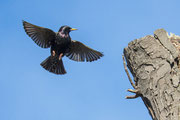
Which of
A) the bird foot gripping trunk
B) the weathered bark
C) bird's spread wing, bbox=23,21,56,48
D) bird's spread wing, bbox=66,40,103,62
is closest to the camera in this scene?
the weathered bark

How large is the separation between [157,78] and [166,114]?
1.74ft

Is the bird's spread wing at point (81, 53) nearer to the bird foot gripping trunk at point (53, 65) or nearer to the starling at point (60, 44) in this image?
the starling at point (60, 44)

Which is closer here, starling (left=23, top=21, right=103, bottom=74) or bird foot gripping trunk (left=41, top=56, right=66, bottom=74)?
starling (left=23, top=21, right=103, bottom=74)

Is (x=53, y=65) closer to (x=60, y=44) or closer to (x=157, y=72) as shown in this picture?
(x=60, y=44)

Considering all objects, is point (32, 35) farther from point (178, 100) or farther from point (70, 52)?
point (178, 100)

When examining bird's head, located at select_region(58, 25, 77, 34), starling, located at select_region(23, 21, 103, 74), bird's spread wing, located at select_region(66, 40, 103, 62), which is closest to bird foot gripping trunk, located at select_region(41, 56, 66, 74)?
starling, located at select_region(23, 21, 103, 74)

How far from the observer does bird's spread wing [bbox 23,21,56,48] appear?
7898 mm

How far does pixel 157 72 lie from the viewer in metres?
4.36

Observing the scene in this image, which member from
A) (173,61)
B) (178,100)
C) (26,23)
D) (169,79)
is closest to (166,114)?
(178,100)

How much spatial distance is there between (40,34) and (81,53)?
45.4 inches

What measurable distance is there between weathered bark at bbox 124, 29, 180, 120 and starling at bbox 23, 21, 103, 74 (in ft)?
11.4

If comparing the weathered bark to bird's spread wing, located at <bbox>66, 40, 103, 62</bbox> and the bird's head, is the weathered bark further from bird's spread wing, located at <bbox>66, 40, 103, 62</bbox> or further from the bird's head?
the bird's head

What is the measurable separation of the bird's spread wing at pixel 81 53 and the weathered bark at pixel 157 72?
3392mm

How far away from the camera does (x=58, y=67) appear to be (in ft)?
28.4
